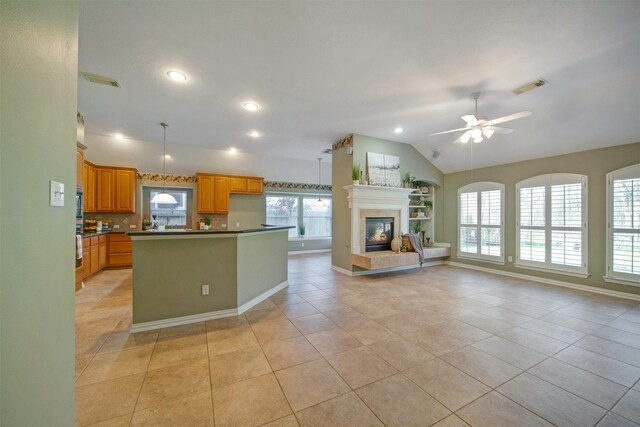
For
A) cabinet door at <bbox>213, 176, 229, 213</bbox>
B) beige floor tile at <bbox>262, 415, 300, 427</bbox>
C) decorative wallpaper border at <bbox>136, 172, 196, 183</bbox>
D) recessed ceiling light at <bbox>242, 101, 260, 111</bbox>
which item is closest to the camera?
beige floor tile at <bbox>262, 415, 300, 427</bbox>

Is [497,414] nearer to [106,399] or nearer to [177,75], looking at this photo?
[106,399]

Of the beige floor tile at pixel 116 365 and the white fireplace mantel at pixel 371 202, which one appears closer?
the beige floor tile at pixel 116 365

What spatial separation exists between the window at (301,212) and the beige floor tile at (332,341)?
17.9 ft

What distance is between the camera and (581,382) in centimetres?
202

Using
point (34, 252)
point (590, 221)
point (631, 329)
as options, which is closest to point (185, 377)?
point (34, 252)

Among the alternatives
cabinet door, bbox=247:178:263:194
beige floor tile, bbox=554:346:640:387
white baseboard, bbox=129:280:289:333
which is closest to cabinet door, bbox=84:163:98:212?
→ cabinet door, bbox=247:178:263:194

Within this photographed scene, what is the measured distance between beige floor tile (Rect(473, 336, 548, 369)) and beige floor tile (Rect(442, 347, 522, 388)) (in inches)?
3.7

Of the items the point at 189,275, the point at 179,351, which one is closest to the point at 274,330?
the point at 179,351

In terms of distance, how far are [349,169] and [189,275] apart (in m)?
3.78

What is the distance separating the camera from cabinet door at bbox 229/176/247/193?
23.0ft

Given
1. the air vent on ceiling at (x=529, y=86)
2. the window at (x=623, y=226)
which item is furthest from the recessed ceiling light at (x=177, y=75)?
the window at (x=623, y=226)

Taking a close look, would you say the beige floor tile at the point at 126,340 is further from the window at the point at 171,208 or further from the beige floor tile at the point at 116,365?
the window at the point at 171,208

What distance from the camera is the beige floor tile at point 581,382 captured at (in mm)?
1862

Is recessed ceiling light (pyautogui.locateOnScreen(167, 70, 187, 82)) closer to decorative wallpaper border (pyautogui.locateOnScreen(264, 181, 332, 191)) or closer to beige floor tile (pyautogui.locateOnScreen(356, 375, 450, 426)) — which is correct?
beige floor tile (pyautogui.locateOnScreen(356, 375, 450, 426))
